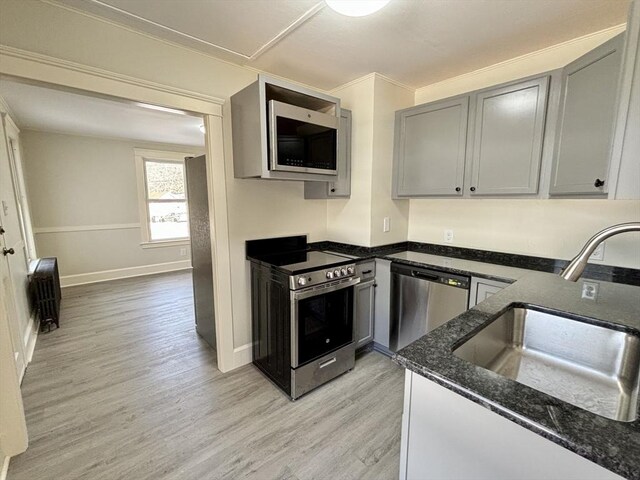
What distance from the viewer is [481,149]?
224cm

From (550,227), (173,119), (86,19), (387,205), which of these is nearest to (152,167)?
(173,119)

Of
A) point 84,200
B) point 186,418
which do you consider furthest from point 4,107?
point 186,418

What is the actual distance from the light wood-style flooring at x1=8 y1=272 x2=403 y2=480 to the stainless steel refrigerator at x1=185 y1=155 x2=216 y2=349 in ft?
0.83

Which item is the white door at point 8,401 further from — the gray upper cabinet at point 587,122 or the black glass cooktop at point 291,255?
the gray upper cabinet at point 587,122

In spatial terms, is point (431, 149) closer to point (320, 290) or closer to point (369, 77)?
point (369, 77)

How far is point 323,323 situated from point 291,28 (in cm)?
204

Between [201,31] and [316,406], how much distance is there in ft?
8.61

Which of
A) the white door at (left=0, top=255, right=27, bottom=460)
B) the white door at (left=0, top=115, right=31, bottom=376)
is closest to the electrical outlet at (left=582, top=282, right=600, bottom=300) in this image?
the white door at (left=0, top=255, right=27, bottom=460)

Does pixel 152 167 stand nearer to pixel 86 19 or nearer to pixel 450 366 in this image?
pixel 86 19

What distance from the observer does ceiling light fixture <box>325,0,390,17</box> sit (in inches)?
50.3

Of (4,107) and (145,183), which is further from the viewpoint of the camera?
(145,183)

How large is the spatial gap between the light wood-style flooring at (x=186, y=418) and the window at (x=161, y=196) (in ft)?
9.51

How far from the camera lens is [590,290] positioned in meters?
1.57

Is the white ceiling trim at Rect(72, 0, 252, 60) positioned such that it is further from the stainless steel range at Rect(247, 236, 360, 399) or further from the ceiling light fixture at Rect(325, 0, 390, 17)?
the stainless steel range at Rect(247, 236, 360, 399)
